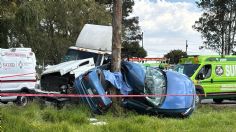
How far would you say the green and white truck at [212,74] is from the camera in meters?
21.8

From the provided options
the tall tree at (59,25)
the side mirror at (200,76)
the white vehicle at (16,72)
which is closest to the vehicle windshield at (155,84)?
the white vehicle at (16,72)

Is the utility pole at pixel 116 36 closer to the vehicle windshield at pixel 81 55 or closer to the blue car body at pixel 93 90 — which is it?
the blue car body at pixel 93 90

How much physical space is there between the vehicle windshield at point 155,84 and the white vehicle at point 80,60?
2.22 m

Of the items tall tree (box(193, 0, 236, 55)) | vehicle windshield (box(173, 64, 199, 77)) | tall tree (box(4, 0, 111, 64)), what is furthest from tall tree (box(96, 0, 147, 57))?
vehicle windshield (box(173, 64, 199, 77))

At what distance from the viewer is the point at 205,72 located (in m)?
22.1

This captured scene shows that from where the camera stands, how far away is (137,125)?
34.3 feet

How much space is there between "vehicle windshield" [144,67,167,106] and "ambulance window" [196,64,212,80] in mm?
7359

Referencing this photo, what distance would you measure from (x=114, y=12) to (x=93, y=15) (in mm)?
23744

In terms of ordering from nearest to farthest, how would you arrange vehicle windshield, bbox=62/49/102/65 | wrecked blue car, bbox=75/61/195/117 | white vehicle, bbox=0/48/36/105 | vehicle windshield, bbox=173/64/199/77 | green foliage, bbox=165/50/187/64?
wrecked blue car, bbox=75/61/195/117 → vehicle windshield, bbox=62/49/102/65 → white vehicle, bbox=0/48/36/105 → vehicle windshield, bbox=173/64/199/77 → green foliage, bbox=165/50/187/64

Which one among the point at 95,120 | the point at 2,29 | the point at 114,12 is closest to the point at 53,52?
the point at 2,29

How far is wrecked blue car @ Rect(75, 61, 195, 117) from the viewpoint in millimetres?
13422

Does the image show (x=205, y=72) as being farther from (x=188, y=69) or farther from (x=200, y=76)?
(x=188, y=69)

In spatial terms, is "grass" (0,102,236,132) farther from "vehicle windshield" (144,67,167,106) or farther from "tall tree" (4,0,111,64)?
"tall tree" (4,0,111,64)

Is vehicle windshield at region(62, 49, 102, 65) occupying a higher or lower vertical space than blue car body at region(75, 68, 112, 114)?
higher
